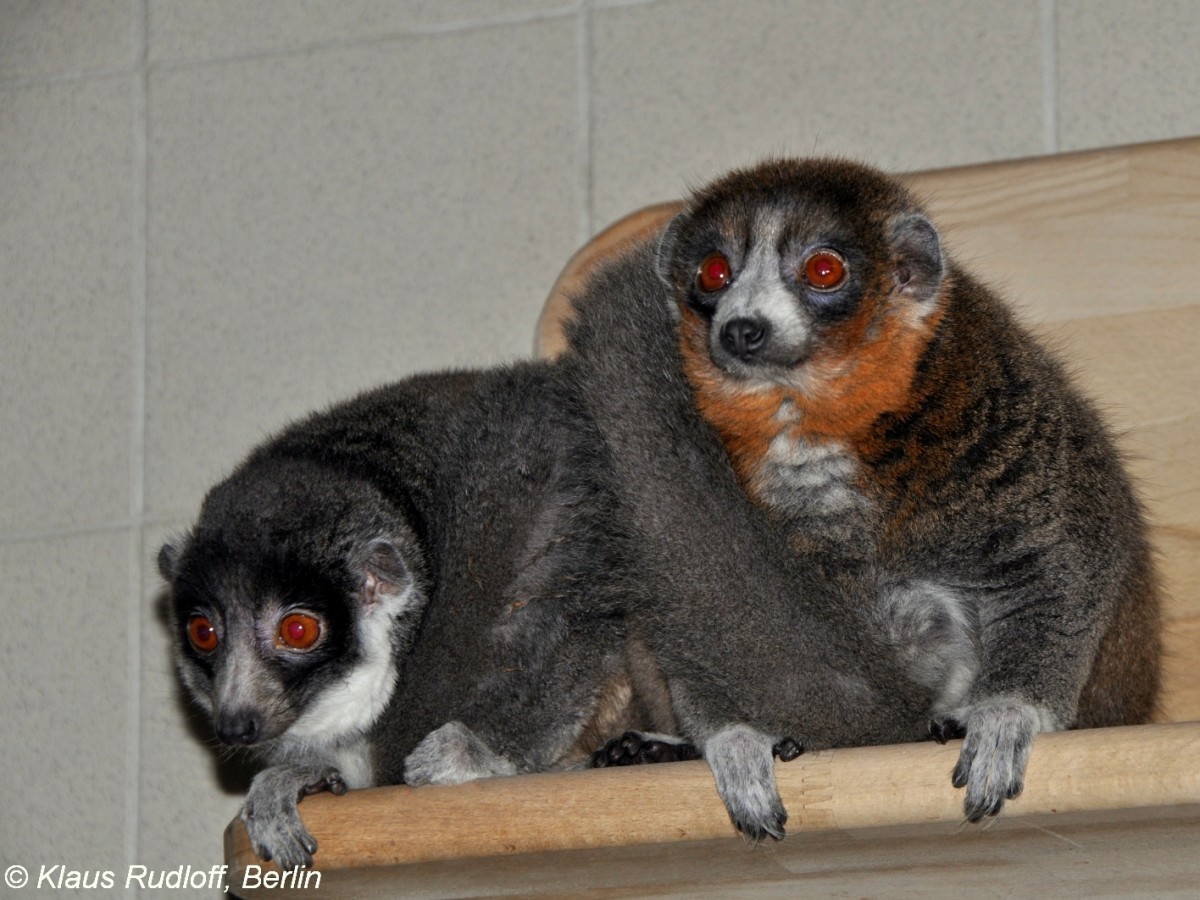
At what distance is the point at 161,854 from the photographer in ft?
12.3

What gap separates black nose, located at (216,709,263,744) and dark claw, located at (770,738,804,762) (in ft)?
3.43

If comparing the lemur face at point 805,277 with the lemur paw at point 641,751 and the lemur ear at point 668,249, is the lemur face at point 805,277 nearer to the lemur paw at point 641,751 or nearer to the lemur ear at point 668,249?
the lemur ear at point 668,249

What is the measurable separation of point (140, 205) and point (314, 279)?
612 mm

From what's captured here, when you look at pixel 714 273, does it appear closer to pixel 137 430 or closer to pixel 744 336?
pixel 744 336

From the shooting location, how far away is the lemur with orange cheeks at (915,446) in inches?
98.0

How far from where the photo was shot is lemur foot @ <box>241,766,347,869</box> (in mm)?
2480

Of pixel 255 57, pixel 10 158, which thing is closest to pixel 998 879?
pixel 255 57

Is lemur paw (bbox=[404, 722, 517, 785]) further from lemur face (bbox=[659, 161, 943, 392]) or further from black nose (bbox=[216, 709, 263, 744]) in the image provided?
lemur face (bbox=[659, 161, 943, 392])

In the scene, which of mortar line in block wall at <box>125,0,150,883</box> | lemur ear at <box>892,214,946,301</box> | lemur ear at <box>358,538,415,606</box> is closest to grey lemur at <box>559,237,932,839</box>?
lemur ear at <box>892,214,946,301</box>

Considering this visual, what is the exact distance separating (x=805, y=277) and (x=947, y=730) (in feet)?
2.63

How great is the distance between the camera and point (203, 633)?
300 centimetres

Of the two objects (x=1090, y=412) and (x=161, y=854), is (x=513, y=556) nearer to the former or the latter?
(x=1090, y=412)

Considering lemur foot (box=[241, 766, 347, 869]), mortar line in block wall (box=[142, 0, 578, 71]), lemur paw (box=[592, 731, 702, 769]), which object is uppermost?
mortar line in block wall (box=[142, 0, 578, 71])

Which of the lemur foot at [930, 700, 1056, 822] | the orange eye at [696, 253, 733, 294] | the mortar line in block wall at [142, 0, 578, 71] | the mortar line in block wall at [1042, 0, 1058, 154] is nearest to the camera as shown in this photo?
the lemur foot at [930, 700, 1056, 822]
